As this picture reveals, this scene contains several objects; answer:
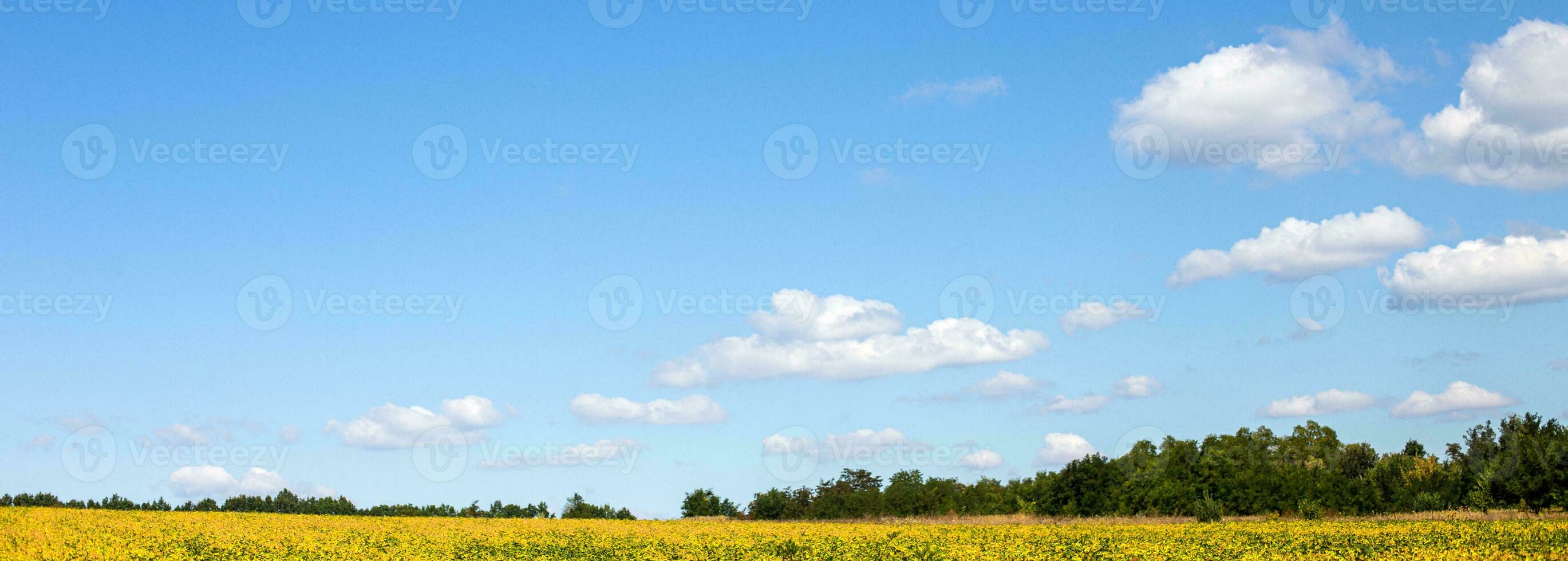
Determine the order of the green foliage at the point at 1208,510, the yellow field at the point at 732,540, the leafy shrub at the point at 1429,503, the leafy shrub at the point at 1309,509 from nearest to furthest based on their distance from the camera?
the yellow field at the point at 732,540 → the leafy shrub at the point at 1309,509 → the green foliage at the point at 1208,510 → the leafy shrub at the point at 1429,503

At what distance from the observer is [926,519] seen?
221 feet

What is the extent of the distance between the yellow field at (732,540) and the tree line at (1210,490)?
12.0 meters

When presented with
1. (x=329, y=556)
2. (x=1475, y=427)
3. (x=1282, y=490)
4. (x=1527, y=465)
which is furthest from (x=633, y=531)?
(x=1475, y=427)

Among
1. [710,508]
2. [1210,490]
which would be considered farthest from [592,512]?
[1210,490]

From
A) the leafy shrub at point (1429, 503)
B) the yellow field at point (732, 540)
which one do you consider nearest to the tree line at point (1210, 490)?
the leafy shrub at point (1429, 503)

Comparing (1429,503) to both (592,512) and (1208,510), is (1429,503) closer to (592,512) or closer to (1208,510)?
(1208,510)

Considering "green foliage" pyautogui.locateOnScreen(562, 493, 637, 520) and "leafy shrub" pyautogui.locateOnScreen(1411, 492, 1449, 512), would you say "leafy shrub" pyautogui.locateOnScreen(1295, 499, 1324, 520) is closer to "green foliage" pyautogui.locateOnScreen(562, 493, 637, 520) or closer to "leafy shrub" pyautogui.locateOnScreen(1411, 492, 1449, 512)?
"leafy shrub" pyautogui.locateOnScreen(1411, 492, 1449, 512)

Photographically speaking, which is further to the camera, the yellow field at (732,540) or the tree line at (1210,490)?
the tree line at (1210,490)

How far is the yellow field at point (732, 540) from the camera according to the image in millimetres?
33312

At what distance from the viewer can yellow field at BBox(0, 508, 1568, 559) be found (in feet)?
109

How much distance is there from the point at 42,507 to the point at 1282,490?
68965mm

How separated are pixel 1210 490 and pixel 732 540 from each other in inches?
1511

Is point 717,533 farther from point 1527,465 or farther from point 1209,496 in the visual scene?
point 1527,465

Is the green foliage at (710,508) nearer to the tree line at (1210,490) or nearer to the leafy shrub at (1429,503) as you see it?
the tree line at (1210,490)
